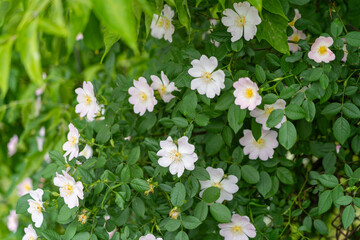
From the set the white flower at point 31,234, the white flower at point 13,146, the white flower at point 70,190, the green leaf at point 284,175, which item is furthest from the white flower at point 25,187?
the green leaf at point 284,175

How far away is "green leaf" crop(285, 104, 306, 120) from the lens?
91cm

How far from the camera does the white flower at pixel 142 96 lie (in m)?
1.06

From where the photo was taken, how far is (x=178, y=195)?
3.06 feet

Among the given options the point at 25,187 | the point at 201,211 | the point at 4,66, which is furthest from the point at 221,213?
the point at 25,187

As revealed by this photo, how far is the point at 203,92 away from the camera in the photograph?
975mm

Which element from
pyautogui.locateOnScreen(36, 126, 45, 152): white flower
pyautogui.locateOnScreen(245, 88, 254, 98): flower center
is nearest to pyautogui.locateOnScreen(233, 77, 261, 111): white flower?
pyautogui.locateOnScreen(245, 88, 254, 98): flower center

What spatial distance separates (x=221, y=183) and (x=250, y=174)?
0.24 ft

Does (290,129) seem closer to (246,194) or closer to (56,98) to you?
(246,194)

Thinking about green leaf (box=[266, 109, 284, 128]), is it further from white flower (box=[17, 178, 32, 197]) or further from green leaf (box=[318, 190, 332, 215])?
white flower (box=[17, 178, 32, 197])

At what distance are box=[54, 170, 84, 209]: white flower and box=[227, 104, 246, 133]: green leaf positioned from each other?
14.0 inches

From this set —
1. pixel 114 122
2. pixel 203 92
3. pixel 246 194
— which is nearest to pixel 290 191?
pixel 246 194

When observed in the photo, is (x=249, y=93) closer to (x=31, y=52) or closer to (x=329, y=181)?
(x=329, y=181)

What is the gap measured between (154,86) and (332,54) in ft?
1.38

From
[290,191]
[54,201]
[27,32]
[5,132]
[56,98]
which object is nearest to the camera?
[27,32]
